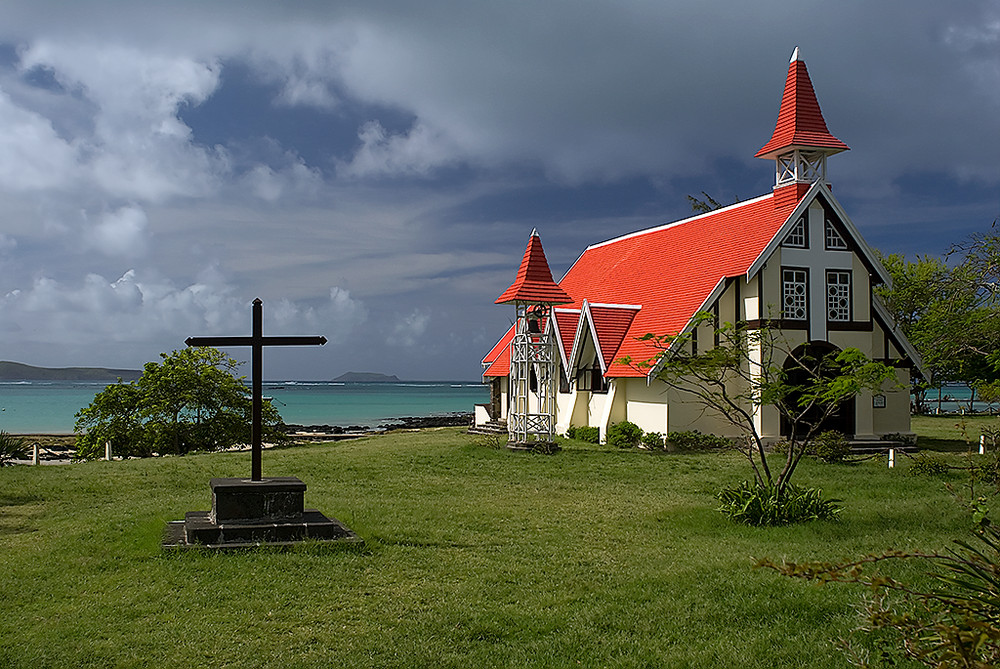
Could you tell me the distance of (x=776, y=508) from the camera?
12477 mm

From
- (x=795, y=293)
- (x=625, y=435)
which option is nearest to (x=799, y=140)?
(x=795, y=293)

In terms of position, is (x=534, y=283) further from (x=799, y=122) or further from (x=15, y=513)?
(x=15, y=513)

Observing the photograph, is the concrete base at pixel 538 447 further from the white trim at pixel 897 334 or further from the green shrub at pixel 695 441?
the white trim at pixel 897 334

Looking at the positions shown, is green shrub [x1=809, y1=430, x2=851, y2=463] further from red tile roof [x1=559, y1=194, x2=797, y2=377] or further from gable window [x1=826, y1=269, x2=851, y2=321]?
gable window [x1=826, y1=269, x2=851, y2=321]

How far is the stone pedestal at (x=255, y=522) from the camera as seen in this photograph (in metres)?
10.3

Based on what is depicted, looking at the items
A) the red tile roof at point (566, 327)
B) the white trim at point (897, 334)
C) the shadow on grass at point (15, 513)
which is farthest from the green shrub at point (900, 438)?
the shadow on grass at point (15, 513)

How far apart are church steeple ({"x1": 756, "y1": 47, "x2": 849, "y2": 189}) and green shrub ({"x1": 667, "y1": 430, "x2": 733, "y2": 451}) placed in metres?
8.58

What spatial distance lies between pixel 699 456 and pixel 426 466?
7.76 m

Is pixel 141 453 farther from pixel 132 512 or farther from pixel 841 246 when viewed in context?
pixel 841 246

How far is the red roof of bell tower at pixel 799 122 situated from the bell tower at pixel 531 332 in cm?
798

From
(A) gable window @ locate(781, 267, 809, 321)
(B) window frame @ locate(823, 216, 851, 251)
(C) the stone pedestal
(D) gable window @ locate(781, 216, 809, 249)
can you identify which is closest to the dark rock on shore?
(A) gable window @ locate(781, 267, 809, 321)

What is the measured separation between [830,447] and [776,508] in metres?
9.62

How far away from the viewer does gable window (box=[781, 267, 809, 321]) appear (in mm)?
25266

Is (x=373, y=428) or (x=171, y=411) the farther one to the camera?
(x=373, y=428)
